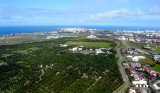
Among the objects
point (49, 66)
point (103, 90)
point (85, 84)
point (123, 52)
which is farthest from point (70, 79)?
point (123, 52)

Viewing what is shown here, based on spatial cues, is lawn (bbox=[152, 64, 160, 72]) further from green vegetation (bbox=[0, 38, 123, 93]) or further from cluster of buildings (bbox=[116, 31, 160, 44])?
cluster of buildings (bbox=[116, 31, 160, 44])

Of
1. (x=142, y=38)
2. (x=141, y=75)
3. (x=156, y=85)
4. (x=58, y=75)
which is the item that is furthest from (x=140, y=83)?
(x=142, y=38)

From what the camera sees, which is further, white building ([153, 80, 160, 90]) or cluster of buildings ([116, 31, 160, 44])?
cluster of buildings ([116, 31, 160, 44])

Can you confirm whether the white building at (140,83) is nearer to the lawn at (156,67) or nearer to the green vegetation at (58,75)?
the green vegetation at (58,75)

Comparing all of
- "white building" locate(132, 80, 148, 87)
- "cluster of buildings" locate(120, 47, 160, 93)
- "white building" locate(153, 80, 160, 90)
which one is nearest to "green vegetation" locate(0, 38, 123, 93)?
"white building" locate(132, 80, 148, 87)

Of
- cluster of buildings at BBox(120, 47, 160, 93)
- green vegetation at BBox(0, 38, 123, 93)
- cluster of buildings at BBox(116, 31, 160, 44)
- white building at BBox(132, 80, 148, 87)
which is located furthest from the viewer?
cluster of buildings at BBox(116, 31, 160, 44)

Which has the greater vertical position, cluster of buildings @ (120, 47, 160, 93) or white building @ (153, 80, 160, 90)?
Answer: cluster of buildings @ (120, 47, 160, 93)

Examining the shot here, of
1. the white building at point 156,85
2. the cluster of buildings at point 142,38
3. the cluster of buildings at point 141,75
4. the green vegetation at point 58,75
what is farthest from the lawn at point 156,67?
the cluster of buildings at point 142,38

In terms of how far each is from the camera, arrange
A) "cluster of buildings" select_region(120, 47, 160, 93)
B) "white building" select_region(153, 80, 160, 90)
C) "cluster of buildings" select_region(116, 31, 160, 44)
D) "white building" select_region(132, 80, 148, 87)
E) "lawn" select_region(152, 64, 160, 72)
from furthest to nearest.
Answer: "cluster of buildings" select_region(116, 31, 160, 44) < "lawn" select_region(152, 64, 160, 72) < "white building" select_region(132, 80, 148, 87) < "cluster of buildings" select_region(120, 47, 160, 93) < "white building" select_region(153, 80, 160, 90)

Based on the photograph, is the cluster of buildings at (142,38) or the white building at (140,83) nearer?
the white building at (140,83)

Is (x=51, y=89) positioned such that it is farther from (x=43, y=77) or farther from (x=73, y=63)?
(x=73, y=63)
